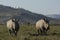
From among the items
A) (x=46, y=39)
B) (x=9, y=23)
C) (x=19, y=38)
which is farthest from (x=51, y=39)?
(x=9, y=23)

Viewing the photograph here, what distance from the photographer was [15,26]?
23.8 metres

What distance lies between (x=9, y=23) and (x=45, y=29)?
360cm

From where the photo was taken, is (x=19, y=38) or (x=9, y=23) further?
(x=9, y=23)

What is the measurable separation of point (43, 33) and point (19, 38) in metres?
9.09

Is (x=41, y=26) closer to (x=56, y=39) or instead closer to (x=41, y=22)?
(x=41, y=22)

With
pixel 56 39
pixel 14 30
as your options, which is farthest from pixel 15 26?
pixel 56 39

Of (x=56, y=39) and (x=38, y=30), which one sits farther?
(x=38, y=30)

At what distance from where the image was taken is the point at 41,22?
25.9 metres

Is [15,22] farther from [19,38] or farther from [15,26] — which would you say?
[19,38]

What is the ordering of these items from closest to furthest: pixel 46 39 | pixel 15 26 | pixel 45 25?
pixel 46 39, pixel 15 26, pixel 45 25

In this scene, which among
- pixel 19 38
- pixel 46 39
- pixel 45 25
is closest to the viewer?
pixel 19 38

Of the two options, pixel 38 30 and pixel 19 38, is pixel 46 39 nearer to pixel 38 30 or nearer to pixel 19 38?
pixel 19 38

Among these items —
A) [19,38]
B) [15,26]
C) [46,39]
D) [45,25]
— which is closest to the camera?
[19,38]

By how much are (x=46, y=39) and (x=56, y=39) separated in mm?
807
